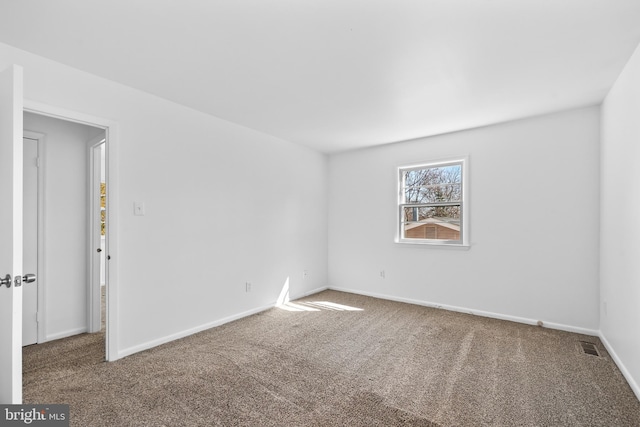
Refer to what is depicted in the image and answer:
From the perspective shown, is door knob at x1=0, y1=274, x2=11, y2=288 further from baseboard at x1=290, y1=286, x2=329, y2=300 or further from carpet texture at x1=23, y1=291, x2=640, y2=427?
baseboard at x1=290, y1=286, x2=329, y2=300

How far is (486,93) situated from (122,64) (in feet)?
10.3

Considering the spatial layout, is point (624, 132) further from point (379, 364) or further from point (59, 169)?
point (59, 169)

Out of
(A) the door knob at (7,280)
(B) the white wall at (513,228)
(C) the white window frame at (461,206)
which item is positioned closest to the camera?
(A) the door knob at (7,280)

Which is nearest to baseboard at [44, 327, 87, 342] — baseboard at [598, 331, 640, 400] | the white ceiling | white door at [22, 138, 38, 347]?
white door at [22, 138, 38, 347]

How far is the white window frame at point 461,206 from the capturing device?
13.0 feet

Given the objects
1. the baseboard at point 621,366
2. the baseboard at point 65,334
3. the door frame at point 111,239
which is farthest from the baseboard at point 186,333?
the baseboard at point 621,366

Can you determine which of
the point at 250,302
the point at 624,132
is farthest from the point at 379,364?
the point at 624,132

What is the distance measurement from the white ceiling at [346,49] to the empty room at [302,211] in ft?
0.06

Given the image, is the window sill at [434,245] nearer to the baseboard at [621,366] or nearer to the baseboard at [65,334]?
the baseboard at [621,366]

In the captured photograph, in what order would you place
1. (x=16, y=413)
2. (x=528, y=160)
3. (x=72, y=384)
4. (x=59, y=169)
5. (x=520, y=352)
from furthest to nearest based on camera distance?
(x=528, y=160) < (x=59, y=169) < (x=520, y=352) < (x=72, y=384) < (x=16, y=413)

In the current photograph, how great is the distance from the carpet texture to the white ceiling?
7.89 ft

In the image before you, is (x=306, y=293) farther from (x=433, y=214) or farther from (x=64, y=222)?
(x=64, y=222)

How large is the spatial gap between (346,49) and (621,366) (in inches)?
128

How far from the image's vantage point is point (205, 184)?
340cm
